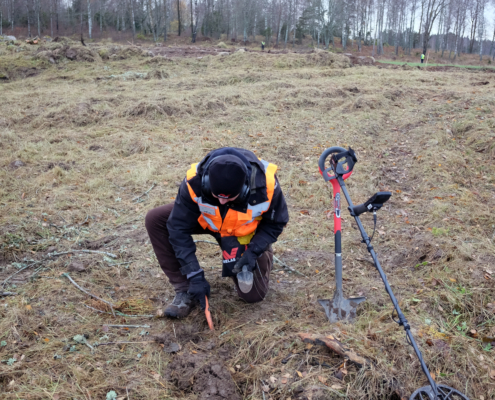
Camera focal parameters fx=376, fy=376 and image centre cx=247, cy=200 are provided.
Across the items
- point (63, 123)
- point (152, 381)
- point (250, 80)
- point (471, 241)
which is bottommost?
point (152, 381)

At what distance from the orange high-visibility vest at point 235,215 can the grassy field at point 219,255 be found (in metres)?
0.72

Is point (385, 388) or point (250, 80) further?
point (250, 80)

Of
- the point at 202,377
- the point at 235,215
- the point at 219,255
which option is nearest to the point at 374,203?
the point at 235,215

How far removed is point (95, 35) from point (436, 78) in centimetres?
3648

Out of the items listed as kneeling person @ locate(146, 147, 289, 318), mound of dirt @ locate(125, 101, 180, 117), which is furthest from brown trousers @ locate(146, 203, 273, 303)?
mound of dirt @ locate(125, 101, 180, 117)

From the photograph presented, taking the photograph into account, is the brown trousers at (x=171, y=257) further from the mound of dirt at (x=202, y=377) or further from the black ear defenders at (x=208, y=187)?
the mound of dirt at (x=202, y=377)

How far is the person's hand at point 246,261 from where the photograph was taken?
9.05 feet

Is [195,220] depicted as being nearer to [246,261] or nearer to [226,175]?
[246,261]

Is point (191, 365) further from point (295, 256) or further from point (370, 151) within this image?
point (370, 151)

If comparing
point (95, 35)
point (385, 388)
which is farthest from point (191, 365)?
point (95, 35)

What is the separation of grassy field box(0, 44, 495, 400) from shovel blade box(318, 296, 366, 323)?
0.28 feet

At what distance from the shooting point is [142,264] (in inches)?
148

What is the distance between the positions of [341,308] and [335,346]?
550mm

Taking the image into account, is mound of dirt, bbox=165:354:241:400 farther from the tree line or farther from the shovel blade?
the tree line
